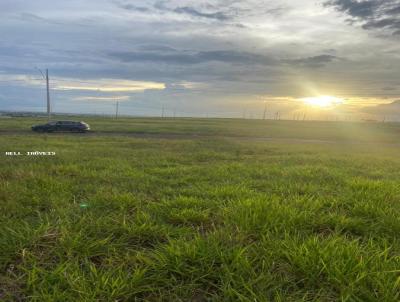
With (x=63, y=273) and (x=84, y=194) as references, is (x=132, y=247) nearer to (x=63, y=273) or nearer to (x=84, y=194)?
(x=63, y=273)

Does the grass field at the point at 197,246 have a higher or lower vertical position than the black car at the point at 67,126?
higher

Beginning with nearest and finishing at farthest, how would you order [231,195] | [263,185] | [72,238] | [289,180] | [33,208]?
[72,238] < [33,208] < [231,195] < [263,185] < [289,180]

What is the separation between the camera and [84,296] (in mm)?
2246

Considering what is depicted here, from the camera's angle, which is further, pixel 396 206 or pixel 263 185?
pixel 263 185

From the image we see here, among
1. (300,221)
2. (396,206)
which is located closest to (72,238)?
(300,221)

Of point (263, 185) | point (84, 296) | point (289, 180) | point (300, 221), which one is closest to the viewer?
point (84, 296)

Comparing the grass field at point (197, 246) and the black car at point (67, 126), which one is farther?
the black car at point (67, 126)

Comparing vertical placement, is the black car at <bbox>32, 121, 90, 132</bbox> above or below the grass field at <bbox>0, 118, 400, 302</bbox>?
below

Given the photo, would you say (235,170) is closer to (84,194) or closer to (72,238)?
(84,194)

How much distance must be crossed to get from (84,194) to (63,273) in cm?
277

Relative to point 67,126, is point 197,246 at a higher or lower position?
higher

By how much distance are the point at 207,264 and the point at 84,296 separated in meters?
1.05

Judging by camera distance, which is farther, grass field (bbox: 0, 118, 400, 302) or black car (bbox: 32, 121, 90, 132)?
black car (bbox: 32, 121, 90, 132)

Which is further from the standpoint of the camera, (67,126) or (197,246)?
(67,126)
